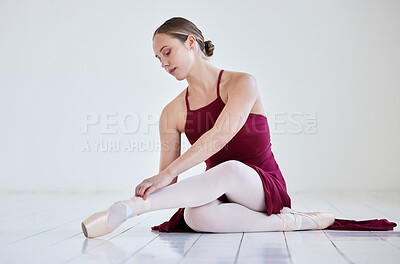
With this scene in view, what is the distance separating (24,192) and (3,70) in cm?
143

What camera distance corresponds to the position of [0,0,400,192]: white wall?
199 inches

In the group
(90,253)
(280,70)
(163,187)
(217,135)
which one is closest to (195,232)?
(163,187)

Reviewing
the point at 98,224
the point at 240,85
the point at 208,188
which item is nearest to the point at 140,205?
the point at 98,224

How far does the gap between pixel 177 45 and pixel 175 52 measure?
0.03 meters

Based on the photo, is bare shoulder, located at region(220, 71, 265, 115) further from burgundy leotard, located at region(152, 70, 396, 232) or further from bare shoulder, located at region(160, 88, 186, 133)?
bare shoulder, located at region(160, 88, 186, 133)

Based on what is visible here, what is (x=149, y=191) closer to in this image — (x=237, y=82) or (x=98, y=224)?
(x=98, y=224)

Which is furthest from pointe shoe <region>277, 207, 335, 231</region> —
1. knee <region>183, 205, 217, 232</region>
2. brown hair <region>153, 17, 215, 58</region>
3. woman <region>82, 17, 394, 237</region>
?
brown hair <region>153, 17, 215, 58</region>

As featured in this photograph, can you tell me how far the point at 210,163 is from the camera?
7.80 ft

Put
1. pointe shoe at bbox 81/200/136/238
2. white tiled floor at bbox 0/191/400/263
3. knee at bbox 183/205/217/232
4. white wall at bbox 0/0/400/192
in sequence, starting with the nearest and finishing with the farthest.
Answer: white tiled floor at bbox 0/191/400/263, pointe shoe at bbox 81/200/136/238, knee at bbox 183/205/217/232, white wall at bbox 0/0/400/192

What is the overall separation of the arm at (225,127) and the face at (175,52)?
0.24m

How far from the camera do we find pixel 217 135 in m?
2.01

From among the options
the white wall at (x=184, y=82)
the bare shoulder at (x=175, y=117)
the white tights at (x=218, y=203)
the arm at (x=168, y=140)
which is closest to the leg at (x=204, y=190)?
the white tights at (x=218, y=203)

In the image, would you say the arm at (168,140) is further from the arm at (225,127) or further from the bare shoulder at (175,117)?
the arm at (225,127)

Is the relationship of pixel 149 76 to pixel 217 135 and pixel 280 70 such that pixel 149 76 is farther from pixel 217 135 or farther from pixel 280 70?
pixel 217 135
